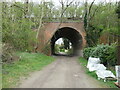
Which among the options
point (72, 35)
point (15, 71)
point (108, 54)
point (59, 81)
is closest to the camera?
point (59, 81)

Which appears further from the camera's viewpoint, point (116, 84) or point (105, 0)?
point (105, 0)

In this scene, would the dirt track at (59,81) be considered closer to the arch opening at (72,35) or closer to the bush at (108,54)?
the bush at (108,54)

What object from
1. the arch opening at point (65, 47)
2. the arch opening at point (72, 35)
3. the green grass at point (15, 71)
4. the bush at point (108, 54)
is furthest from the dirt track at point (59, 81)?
the arch opening at point (65, 47)

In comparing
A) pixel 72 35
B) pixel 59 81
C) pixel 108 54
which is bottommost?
pixel 59 81

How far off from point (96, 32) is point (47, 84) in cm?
1600

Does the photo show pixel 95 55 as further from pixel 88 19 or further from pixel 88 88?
pixel 88 19

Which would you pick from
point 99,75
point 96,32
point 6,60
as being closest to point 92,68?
point 99,75

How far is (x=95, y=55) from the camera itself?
14.5 metres

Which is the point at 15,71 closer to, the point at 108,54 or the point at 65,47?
the point at 108,54

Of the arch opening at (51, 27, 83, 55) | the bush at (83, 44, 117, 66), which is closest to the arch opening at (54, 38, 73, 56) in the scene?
the arch opening at (51, 27, 83, 55)

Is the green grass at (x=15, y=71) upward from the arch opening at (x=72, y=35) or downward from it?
downward

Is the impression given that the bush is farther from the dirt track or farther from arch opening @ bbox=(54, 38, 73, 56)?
arch opening @ bbox=(54, 38, 73, 56)

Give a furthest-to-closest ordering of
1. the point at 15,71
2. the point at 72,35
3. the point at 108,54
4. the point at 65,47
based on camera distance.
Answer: the point at 65,47 → the point at 72,35 → the point at 108,54 → the point at 15,71

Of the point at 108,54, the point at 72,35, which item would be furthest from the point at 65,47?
the point at 108,54
